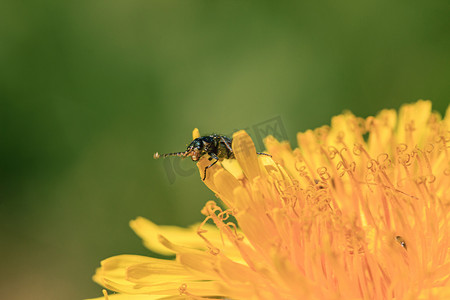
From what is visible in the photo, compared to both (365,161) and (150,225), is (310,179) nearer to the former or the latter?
(365,161)

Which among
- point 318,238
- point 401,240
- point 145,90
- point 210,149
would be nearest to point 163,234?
point 210,149

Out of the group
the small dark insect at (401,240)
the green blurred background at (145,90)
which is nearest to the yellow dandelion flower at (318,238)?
the small dark insect at (401,240)

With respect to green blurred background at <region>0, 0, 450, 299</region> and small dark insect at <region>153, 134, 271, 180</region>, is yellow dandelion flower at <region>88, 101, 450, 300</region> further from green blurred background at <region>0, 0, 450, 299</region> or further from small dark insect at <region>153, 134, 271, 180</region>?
→ green blurred background at <region>0, 0, 450, 299</region>

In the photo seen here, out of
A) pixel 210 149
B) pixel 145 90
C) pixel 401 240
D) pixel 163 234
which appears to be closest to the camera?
pixel 401 240

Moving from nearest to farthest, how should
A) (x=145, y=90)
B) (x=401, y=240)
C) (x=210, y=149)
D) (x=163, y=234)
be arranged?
(x=401, y=240) → (x=210, y=149) → (x=163, y=234) → (x=145, y=90)

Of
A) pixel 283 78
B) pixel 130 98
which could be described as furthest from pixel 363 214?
pixel 130 98

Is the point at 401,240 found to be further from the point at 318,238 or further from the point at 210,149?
the point at 210,149
